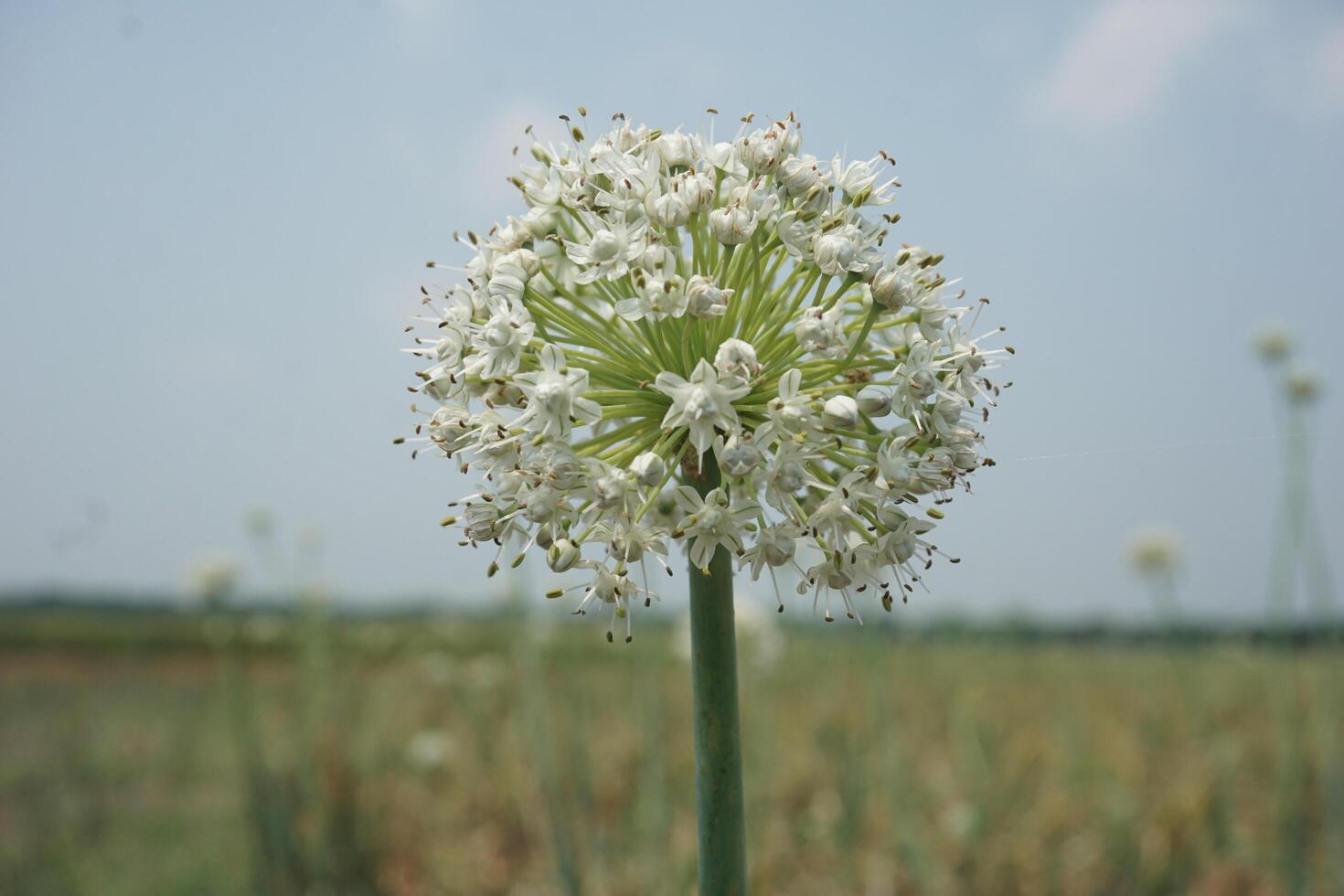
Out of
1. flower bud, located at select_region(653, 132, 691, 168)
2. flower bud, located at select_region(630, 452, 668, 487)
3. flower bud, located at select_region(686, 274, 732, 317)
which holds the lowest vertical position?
flower bud, located at select_region(630, 452, 668, 487)

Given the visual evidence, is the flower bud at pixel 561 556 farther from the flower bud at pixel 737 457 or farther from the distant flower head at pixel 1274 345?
the distant flower head at pixel 1274 345

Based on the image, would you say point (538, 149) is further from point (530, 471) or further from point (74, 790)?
point (74, 790)

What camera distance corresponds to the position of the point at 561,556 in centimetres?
113

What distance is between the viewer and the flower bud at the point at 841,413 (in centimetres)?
106

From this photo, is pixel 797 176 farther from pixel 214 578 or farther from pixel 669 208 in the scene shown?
pixel 214 578

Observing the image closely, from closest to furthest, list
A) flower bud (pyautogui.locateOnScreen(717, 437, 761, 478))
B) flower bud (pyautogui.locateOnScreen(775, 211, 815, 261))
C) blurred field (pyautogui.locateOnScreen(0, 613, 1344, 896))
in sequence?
flower bud (pyautogui.locateOnScreen(717, 437, 761, 478)) < flower bud (pyautogui.locateOnScreen(775, 211, 815, 261)) < blurred field (pyautogui.locateOnScreen(0, 613, 1344, 896))

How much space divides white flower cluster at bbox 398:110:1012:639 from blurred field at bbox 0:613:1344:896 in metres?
1.45

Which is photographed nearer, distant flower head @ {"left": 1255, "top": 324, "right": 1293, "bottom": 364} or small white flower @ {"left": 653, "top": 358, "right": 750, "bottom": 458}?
small white flower @ {"left": 653, "top": 358, "right": 750, "bottom": 458}

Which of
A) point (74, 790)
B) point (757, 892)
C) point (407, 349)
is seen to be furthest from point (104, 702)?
point (407, 349)

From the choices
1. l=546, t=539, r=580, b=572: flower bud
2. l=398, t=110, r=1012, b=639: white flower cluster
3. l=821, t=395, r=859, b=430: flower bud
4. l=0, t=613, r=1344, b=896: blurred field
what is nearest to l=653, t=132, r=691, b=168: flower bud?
l=398, t=110, r=1012, b=639: white flower cluster

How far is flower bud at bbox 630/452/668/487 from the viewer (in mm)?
1088

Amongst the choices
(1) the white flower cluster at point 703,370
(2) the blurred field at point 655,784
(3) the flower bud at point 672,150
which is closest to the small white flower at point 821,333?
(1) the white flower cluster at point 703,370

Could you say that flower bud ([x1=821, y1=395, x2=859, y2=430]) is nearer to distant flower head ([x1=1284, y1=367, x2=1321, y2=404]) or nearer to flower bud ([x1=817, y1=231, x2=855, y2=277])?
flower bud ([x1=817, y1=231, x2=855, y2=277])

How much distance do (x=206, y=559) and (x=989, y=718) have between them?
4380 mm
